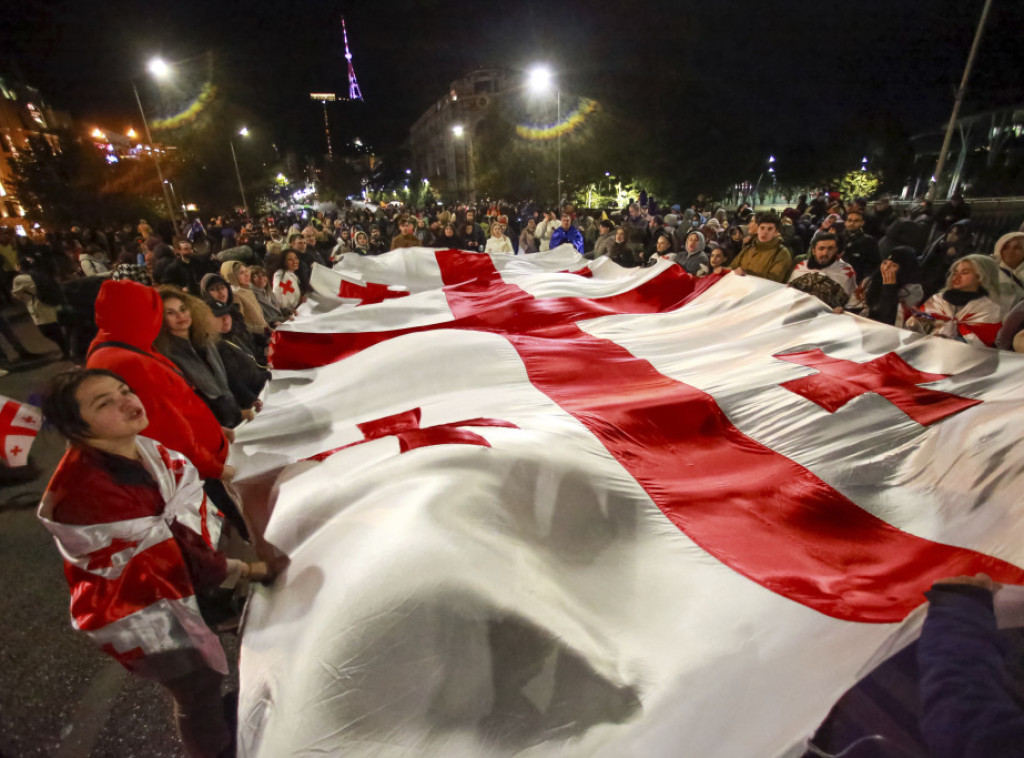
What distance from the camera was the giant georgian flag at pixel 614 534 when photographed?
4.58ft

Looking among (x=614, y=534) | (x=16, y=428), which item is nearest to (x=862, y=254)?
(x=614, y=534)

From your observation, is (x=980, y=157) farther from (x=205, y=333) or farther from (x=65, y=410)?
(x=65, y=410)

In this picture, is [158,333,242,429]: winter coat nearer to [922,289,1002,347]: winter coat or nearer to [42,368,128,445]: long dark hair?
[42,368,128,445]: long dark hair

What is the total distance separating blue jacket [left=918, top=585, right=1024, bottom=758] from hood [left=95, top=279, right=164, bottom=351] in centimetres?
292

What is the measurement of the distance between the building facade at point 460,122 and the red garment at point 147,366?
54370 mm

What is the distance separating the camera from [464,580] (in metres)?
1.49

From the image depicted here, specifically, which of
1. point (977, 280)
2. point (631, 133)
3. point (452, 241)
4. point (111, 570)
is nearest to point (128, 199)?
point (452, 241)

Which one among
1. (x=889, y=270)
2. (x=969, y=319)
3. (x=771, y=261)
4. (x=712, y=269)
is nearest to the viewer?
(x=969, y=319)

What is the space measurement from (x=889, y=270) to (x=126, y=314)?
5.23 meters

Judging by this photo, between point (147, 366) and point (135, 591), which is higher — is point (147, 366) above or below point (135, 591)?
above

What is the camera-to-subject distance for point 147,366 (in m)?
2.14

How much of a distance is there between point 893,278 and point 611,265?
8.46 feet

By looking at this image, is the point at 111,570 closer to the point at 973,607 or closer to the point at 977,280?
the point at 973,607

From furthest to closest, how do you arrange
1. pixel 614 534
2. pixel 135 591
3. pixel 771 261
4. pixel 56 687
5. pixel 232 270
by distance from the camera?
pixel 771 261 → pixel 232 270 → pixel 56 687 → pixel 614 534 → pixel 135 591
